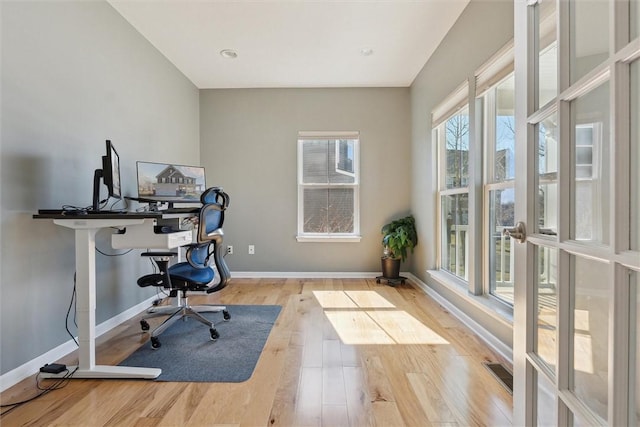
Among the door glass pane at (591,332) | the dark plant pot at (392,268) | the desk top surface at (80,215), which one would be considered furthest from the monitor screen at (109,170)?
the dark plant pot at (392,268)

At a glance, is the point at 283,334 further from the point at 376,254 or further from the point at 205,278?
the point at 376,254

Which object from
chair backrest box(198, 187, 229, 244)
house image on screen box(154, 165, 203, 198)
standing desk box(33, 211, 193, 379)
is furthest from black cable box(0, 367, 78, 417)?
house image on screen box(154, 165, 203, 198)

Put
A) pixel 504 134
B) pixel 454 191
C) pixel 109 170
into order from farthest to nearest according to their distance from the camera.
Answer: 1. pixel 454 191
2. pixel 504 134
3. pixel 109 170

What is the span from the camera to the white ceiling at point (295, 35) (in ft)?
7.76

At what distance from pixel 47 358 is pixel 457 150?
340 cm

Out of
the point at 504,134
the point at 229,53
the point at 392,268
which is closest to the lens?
the point at 504,134

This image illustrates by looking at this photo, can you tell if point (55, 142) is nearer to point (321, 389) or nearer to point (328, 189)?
point (321, 389)

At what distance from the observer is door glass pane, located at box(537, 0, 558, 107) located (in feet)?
2.53

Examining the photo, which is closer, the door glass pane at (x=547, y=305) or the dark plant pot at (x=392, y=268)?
the door glass pane at (x=547, y=305)

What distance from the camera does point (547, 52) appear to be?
2.67ft

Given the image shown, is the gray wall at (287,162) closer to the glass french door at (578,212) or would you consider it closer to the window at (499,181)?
the window at (499,181)

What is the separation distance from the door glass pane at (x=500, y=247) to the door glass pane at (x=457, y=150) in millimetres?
472

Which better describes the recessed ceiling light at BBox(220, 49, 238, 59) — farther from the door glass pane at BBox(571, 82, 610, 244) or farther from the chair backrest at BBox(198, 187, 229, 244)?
the door glass pane at BBox(571, 82, 610, 244)

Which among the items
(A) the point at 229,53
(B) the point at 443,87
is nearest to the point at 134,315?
(A) the point at 229,53
